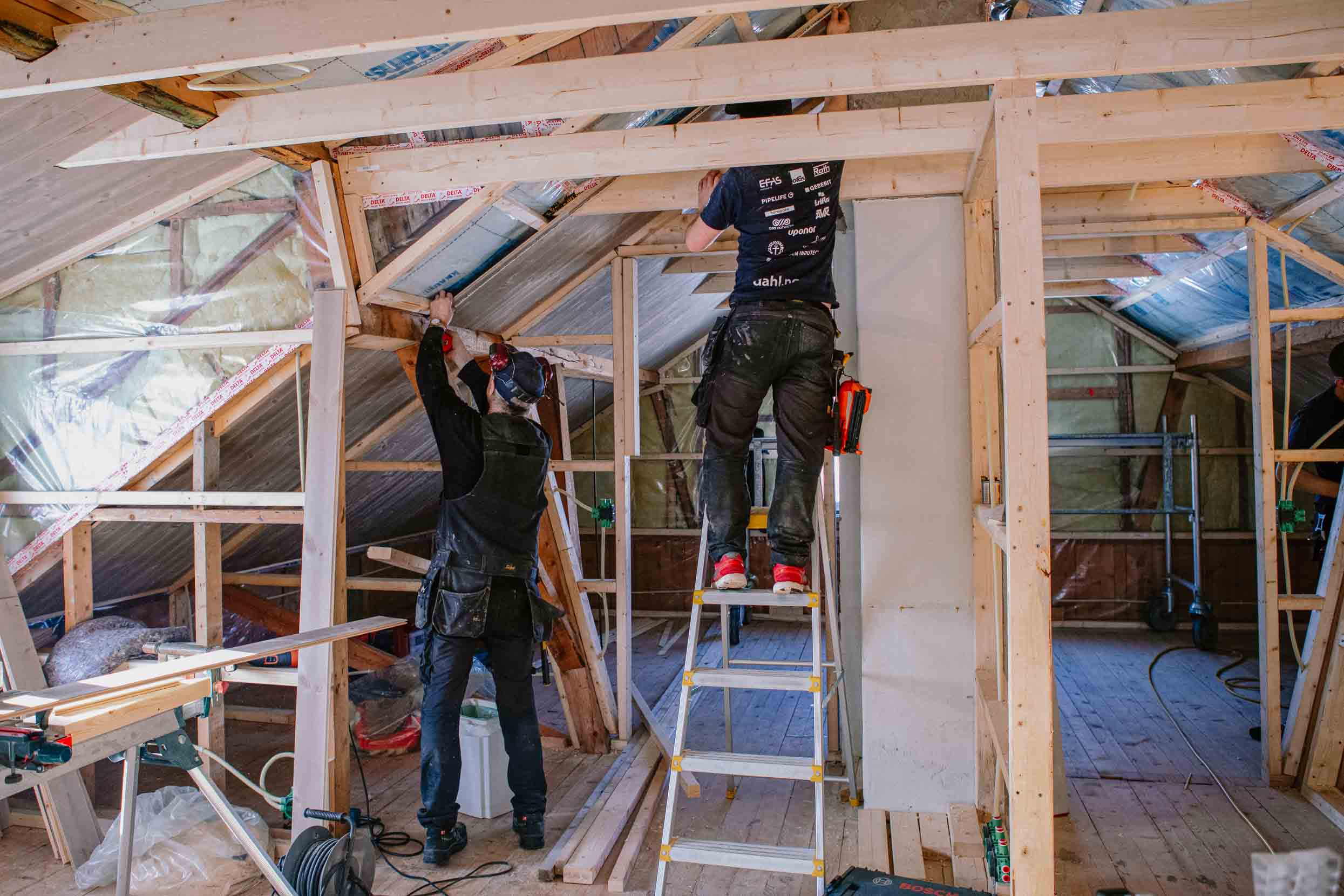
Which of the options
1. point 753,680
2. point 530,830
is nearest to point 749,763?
point 753,680

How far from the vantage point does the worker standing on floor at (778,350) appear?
300 cm

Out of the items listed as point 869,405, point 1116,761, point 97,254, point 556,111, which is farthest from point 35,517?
point 1116,761

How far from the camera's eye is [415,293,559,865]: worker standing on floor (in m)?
3.23

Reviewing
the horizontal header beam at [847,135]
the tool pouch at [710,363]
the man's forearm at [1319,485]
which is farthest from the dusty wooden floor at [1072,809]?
the horizontal header beam at [847,135]

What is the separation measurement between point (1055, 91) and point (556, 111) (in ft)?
11.6

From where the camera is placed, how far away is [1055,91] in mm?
4789

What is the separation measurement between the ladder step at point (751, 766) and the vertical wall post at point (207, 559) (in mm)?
1842

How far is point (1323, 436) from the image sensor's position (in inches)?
157

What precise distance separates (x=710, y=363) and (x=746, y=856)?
1.58m

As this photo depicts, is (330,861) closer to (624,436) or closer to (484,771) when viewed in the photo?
(484,771)

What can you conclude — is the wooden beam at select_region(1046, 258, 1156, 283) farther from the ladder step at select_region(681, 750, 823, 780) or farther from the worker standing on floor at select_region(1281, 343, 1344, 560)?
the ladder step at select_region(681, 750, 823, 780)

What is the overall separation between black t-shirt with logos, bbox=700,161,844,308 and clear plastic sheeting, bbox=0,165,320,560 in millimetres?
1494

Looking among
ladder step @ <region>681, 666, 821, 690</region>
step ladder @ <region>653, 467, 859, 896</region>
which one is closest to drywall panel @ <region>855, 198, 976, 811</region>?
step ladder @ <region>653, 467, 859, 896</region>

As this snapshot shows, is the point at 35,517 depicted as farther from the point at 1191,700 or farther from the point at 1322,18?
the point at 1191,700
